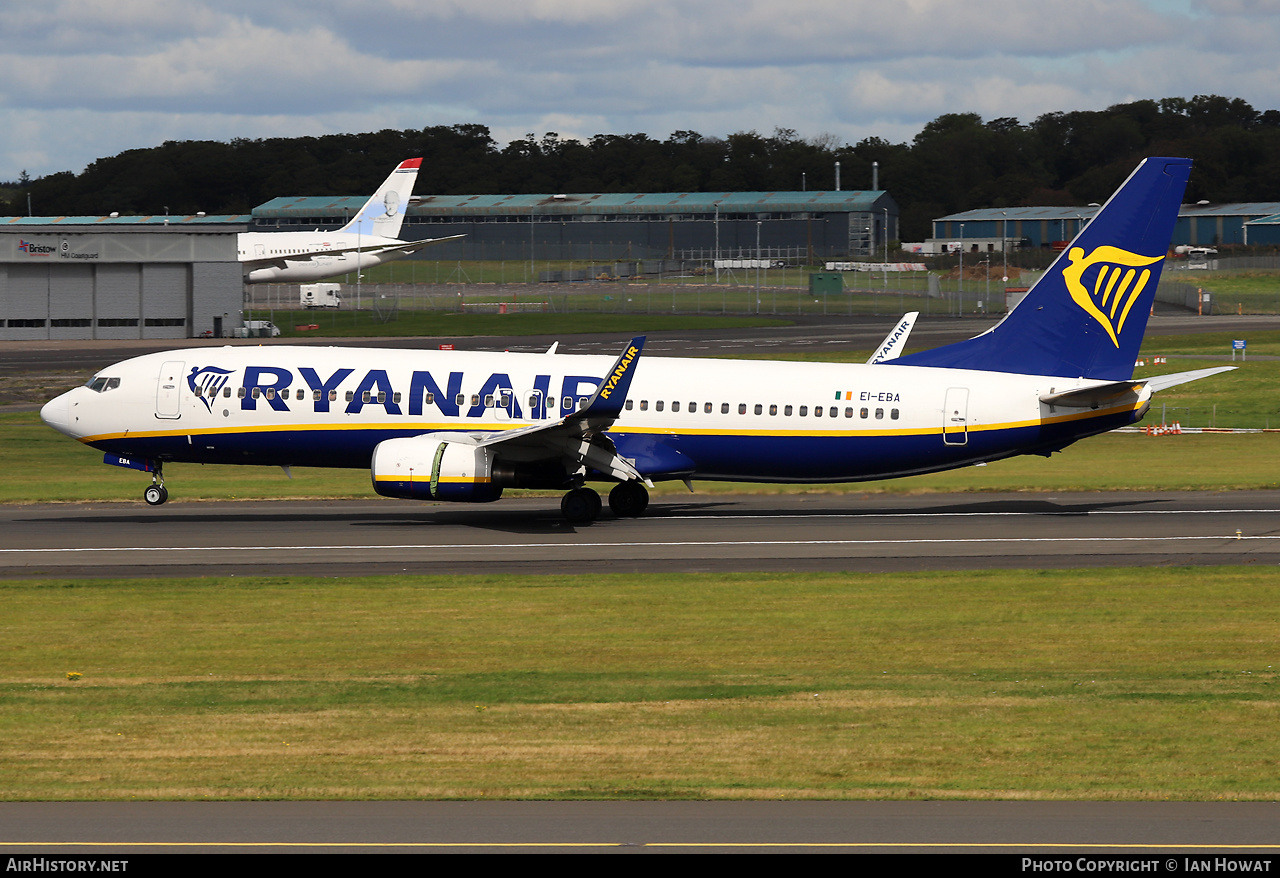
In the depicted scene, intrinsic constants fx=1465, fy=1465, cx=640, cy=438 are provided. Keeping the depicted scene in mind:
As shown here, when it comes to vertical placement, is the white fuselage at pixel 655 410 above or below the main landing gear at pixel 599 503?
above

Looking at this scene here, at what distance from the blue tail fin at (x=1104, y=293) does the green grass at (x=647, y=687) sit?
9.15 m

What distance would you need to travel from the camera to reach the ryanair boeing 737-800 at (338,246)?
396 feet

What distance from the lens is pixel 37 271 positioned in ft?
354

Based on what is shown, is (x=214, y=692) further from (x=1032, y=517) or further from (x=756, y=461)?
(x=1032, y=517)

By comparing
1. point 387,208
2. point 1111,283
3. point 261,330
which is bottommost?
point 1111,283

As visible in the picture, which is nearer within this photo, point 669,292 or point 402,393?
point 402,393

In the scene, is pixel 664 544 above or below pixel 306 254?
below

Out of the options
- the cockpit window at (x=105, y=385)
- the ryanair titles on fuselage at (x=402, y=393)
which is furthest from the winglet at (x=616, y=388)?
the cockpit window at (x=105, y=385)

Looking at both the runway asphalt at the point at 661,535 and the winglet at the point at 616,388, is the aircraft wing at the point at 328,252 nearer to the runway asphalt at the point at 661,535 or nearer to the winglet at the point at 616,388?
the runway asphalt at the point at 661,535

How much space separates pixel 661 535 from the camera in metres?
35.6

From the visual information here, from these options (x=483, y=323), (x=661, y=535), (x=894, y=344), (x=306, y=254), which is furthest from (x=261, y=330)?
(x=661, y=535)

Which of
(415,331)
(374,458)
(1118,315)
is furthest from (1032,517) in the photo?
(415,331)

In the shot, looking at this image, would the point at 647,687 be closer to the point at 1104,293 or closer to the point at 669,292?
the point at 1104,293

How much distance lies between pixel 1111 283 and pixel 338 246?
9456 cm
